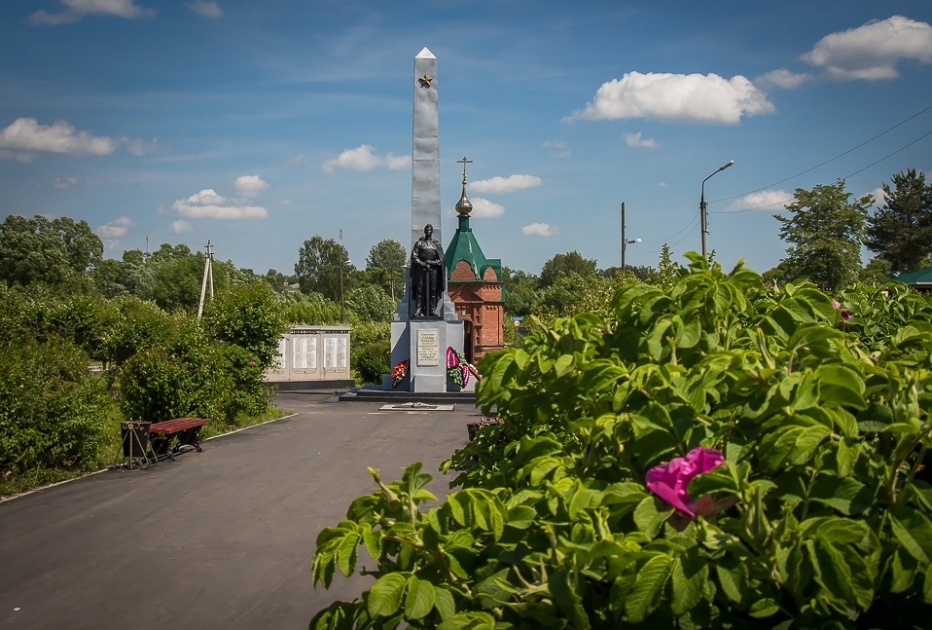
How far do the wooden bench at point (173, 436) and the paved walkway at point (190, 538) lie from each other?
256 mm

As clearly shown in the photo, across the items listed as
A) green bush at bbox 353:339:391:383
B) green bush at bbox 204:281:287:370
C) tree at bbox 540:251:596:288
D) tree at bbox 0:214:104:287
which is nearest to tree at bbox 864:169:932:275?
green bush at bbox 353:339:391:383

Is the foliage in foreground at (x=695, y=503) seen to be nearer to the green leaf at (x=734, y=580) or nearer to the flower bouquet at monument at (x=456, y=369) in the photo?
the green leaf at (x=734, y=580)

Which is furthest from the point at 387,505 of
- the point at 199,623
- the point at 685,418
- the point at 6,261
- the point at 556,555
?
the point at 6,261

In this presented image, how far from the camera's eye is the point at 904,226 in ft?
147

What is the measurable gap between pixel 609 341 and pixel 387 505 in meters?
0.87

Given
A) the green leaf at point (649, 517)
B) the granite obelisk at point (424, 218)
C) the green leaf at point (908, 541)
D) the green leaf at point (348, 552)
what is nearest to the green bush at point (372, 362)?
the granite obelisk at point (424, 218)

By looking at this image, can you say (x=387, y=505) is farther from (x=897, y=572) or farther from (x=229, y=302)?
(x=229, y=302)

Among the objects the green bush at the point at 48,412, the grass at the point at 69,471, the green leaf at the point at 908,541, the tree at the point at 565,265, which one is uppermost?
the tree at the point at 565,265

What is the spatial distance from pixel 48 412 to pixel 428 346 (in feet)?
52.9

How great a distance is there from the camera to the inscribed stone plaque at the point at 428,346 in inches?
1058

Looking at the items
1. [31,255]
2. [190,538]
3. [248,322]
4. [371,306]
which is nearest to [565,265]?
[371,306]

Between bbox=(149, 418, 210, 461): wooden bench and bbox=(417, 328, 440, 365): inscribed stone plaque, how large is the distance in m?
11.9

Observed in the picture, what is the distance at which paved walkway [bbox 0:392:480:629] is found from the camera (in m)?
6.79

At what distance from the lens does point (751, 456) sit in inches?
74.5
